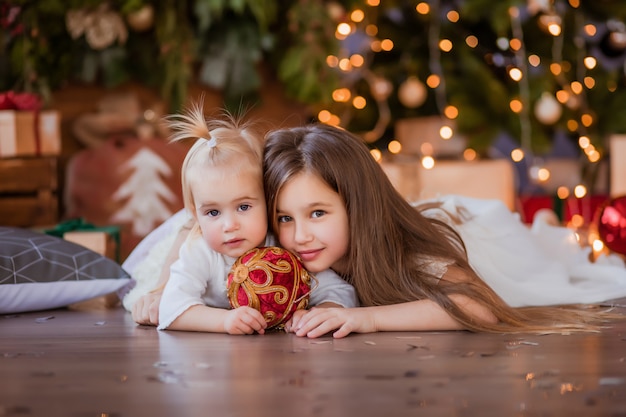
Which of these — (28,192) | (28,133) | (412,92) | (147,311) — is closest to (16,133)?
(28,133)

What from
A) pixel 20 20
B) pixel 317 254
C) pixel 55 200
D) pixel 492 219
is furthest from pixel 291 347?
pixel 20 20

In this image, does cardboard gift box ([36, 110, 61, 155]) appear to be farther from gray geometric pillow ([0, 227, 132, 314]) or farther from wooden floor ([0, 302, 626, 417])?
wooden floor ([0, 302, 626, 417])

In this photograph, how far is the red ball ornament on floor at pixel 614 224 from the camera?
2535mm

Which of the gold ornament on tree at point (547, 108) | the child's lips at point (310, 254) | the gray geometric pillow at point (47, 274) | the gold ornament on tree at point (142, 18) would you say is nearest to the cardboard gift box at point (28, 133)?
the gold ornament on tree at point (142, 18)

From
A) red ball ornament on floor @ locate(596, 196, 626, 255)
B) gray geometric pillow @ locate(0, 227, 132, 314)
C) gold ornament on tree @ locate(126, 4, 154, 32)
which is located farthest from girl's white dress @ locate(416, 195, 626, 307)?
gold ornament on tree @ locate(126, 4, 154, 32)

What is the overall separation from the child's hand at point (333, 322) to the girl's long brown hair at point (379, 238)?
0.32 feet

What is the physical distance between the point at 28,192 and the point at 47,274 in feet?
4.09

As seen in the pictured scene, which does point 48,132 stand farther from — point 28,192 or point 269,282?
point 269,282

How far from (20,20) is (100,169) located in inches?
25.4

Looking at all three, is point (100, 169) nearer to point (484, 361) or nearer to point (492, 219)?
point (492, 219)

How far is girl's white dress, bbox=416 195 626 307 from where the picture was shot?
81.4 inches

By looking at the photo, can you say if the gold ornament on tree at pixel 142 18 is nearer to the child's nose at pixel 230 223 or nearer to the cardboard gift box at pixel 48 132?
the cardboard gift box at pixel 48 132

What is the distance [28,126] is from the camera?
307 cm

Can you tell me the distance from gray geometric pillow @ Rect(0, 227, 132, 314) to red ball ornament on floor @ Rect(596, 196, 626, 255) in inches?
55.2
